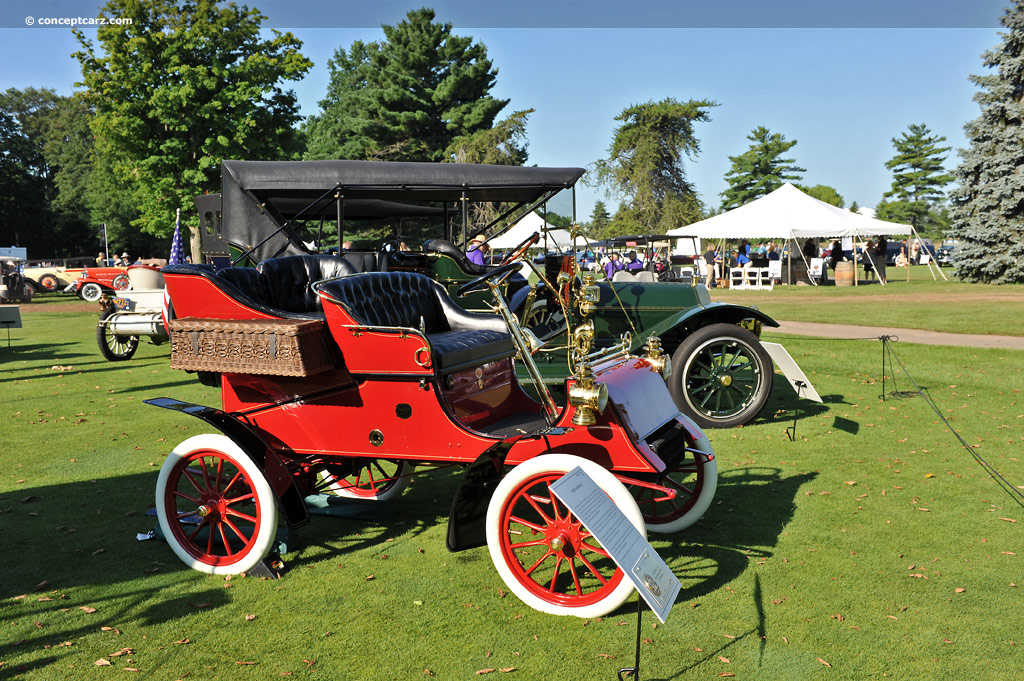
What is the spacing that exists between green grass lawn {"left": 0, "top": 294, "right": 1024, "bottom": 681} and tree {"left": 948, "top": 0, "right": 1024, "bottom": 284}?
20286 mm

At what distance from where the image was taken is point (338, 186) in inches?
290

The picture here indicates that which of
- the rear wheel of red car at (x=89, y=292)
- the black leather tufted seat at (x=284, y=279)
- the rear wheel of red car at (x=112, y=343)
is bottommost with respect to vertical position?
the rear wheel of red car at (x=112, y=343)

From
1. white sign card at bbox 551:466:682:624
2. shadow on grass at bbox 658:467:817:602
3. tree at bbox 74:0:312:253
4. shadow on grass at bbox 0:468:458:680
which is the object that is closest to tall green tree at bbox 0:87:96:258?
tree at bbox 74:0:312:253

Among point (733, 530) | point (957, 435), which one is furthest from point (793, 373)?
point (733, 530)

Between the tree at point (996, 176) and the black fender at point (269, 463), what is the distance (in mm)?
24562

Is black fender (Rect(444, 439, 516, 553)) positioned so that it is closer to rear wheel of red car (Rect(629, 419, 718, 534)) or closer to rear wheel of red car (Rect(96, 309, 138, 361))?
rear wheel of red car (Rect(629, 419, 718, 534))

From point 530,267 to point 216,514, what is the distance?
3387 mm

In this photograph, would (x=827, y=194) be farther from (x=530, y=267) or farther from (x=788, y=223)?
(x=530, y=267)

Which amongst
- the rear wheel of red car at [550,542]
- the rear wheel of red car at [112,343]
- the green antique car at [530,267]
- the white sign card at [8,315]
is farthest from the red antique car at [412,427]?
the white sign card at [8,315]

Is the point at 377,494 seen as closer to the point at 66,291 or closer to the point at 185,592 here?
the point at 185,592

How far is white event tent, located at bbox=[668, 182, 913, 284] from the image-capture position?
2373 cm

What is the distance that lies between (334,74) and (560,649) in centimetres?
6618

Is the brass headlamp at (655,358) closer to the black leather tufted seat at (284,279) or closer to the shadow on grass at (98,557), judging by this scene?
the shadow on grass at (98,557)

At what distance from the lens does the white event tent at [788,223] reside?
23.7m
